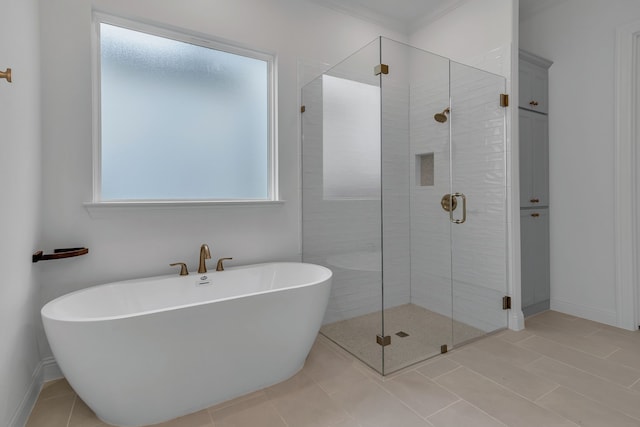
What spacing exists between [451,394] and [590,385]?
81cm

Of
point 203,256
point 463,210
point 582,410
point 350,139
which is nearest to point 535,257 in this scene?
point 463,210

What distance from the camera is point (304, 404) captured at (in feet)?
5.55

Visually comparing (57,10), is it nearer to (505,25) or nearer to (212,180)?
(212,180)

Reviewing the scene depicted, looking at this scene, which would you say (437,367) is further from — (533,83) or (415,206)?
(533,83)

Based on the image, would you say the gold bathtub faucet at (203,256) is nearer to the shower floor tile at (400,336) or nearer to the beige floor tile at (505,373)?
the shower floor tile at (400,336)

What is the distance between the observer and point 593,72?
2.71m

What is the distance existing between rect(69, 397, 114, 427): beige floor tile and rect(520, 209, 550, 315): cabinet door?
3132 millimetres

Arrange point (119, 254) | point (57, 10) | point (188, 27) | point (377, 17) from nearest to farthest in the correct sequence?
point (57, 10), point (119, 254), point (188, 27), point (377, 17)

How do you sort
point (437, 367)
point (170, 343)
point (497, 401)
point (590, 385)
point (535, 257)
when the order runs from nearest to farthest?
point (170, 343), point (497, 401), point (590, 385), point (437, 367), point (535, 257)

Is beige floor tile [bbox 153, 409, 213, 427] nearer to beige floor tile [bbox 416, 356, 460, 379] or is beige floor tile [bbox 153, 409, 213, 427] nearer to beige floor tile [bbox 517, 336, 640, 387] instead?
beige floor tile [bbox 416, 356, 460, 379]

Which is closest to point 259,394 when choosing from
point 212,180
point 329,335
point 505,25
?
point 329,335

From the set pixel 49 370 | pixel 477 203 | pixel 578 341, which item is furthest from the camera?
pixel 477 203

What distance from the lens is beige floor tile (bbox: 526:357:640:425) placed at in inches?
64.7

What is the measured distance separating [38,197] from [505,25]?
3.44 m
